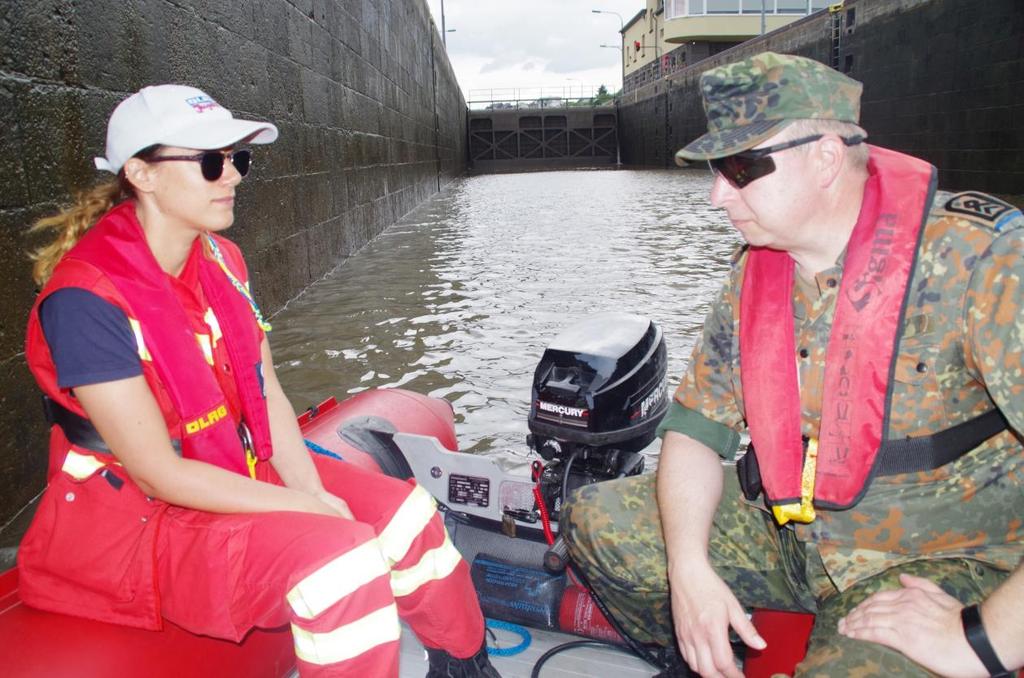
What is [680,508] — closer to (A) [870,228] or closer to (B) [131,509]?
(A) [870,228]

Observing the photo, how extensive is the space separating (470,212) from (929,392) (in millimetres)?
15597

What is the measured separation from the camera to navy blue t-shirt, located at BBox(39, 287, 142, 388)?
62.5 inches

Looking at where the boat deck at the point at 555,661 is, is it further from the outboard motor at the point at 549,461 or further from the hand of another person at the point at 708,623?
the hand of another person at the point at 708,623

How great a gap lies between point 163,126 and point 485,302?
5.68 m

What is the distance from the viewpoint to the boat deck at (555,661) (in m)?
2.22

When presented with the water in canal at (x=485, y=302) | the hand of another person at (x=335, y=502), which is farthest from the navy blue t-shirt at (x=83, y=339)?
the water in canal at (x=485, y=302)

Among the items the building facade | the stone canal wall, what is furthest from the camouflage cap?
the building facade

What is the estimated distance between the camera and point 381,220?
41.8 ft

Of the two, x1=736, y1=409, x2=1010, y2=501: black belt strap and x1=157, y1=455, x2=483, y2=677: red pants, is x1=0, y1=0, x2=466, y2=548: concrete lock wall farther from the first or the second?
x1=736, y1=409, x2=1010, y2=501: black belt strap

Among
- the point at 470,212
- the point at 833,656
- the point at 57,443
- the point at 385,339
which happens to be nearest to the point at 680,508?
the point at 833,656

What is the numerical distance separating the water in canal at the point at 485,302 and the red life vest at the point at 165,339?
2.38 m

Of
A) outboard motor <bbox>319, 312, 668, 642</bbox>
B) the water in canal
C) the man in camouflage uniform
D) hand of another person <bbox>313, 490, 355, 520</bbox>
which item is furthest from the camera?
the water in canal

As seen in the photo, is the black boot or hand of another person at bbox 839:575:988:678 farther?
the black boot

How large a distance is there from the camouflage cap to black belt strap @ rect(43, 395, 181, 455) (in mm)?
1362
